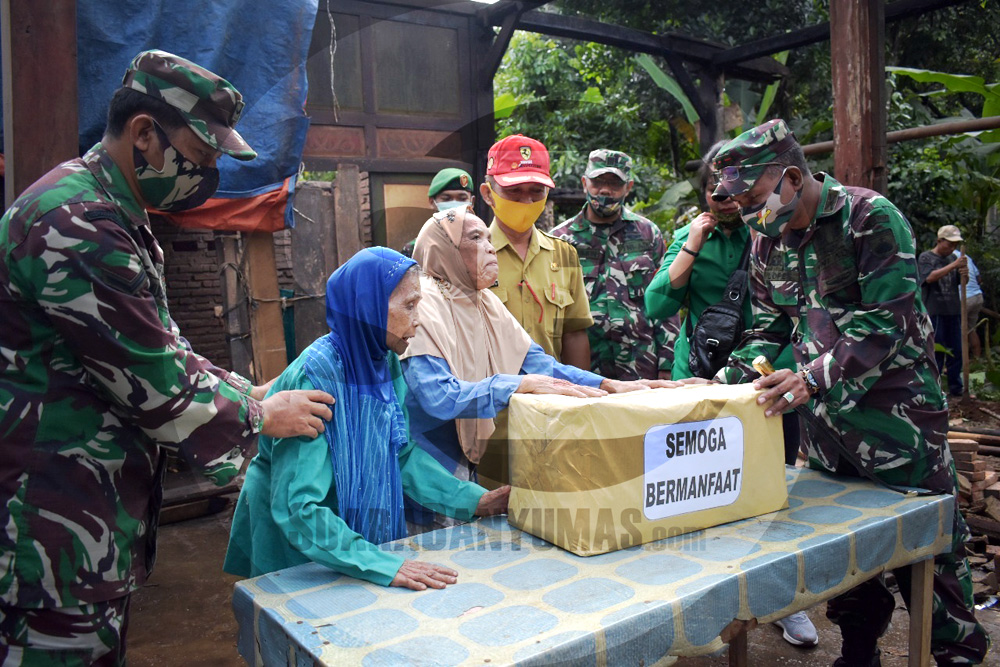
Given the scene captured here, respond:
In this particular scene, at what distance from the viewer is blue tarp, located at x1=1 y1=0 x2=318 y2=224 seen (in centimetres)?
398

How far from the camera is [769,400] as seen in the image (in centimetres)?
206

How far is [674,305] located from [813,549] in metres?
1.59

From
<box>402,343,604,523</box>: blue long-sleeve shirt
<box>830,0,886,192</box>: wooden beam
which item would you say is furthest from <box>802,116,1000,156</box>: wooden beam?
<box>402,343,604,523</box>: blue long-sleeve shirt

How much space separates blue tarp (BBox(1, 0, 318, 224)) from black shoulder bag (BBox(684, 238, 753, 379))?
9.78 feet

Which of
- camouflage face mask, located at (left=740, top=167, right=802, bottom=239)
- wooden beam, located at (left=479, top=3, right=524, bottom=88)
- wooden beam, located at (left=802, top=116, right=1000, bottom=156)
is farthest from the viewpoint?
wooden beam, located at (left=479, top=3, right=524, bottom=88)

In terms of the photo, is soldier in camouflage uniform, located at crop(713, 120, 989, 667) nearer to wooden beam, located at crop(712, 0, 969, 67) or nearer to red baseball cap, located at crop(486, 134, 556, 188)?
red baseball cap, located at crop(486, 134, 556, 188)

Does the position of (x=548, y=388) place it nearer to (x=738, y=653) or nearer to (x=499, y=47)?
(x=738, y=653)

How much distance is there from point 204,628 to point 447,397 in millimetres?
2129

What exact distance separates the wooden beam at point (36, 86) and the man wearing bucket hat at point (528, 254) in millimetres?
1619

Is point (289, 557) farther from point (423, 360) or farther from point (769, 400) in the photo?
point (769, 400)

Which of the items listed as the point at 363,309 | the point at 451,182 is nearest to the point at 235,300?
the point at 451,182

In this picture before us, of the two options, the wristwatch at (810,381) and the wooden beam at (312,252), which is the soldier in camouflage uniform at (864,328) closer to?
the wristwatch at (810,381)

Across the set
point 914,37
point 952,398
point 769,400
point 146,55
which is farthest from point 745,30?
point 146,55

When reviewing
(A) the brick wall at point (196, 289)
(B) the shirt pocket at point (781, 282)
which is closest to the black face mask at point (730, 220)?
(B) the shirt pocket at point (781, 282)
